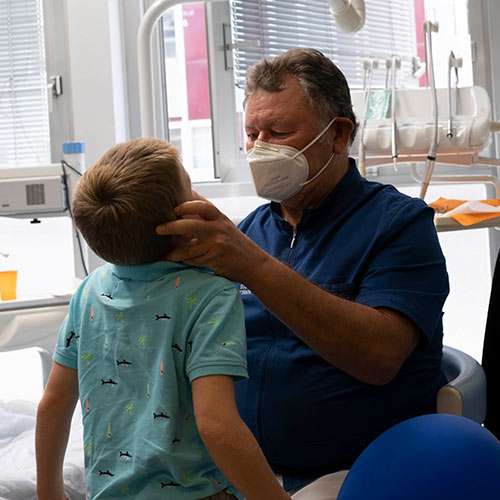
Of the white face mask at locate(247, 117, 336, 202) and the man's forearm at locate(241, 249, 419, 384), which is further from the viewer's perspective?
the white face mask at locate(247, 117, 336, 202)

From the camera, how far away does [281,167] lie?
1.35 meters

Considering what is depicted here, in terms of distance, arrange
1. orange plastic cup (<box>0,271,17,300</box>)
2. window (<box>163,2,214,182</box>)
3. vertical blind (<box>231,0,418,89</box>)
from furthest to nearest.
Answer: window (<box>163,2,214,182</box>), vertical blind (<box>231,0,418,89</box>), orange plastic cup (<box>0,271,17,300</box>)

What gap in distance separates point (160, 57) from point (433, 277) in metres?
2.30

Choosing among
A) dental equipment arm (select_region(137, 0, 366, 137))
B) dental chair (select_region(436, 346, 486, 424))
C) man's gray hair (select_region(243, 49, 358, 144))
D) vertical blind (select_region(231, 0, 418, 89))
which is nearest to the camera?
dental chair (select_region(436, 346, 486, 424))

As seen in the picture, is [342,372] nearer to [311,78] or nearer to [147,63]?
[311,78]

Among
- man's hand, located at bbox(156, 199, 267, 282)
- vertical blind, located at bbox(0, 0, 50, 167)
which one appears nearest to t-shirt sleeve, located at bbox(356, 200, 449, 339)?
man's hand, located at bbox(156, 199, 267, 282)

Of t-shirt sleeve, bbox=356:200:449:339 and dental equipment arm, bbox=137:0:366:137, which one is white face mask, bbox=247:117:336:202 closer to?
t-shirt sleeve, bbox=356:200:449:339

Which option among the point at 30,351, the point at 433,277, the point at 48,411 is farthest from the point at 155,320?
the point at 30,351

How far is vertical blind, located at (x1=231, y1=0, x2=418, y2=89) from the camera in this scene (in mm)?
3047

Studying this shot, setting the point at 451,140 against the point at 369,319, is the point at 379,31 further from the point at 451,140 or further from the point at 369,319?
the point at 369,319

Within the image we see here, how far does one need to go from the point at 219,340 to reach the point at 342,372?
1.26 ft

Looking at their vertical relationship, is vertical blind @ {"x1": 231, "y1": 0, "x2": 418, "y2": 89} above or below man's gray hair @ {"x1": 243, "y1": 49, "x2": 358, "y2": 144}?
above

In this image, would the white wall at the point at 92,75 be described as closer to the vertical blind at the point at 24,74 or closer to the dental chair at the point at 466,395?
the vertical blind at the point at 24,74

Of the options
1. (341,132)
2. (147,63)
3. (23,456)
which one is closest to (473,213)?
(341,132)
